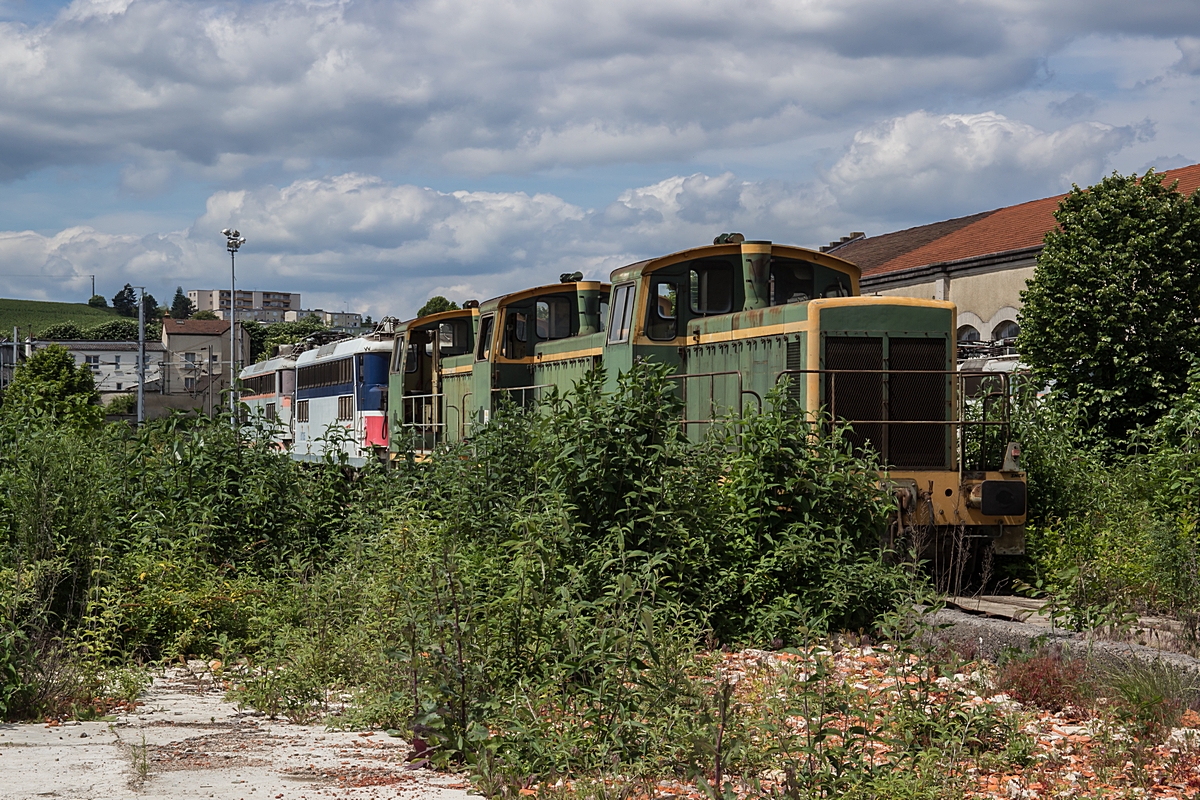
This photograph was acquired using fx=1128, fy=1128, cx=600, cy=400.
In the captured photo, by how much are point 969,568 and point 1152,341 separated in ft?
27.2

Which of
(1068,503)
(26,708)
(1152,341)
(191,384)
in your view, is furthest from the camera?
(191,384)

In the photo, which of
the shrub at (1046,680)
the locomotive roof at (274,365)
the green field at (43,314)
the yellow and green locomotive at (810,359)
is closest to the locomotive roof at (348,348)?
the locomotive roof at (274,365)

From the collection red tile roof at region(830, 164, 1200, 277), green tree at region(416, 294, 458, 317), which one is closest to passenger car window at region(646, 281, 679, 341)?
red tile roof at region(830, 164, 1200, 277)

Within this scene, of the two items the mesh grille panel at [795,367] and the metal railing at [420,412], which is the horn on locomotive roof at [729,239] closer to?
the mesh grille panel at [795,367]

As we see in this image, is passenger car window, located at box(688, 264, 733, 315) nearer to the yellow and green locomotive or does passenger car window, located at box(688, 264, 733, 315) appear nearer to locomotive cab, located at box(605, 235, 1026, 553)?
the yellow and green locomotive

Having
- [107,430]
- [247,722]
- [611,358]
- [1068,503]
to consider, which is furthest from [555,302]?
[247,722]

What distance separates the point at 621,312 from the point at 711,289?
114cm

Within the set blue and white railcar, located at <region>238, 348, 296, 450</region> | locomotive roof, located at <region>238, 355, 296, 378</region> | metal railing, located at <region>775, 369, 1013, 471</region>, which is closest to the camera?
metal railing, located at <region>775, 369, 1013, 471</region>

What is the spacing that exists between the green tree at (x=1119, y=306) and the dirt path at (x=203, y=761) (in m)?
14.0

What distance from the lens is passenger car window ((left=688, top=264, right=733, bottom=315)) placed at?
13.3 meters

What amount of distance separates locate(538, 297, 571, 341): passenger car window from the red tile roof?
13.4 m

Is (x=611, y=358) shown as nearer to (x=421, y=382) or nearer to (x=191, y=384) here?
(x=421, y=382)

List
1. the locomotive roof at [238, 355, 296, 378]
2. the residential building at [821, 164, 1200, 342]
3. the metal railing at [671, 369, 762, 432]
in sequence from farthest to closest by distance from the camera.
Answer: the locomotive roof at [238, 355, 296, 378] → the residential building at [821, 164, 1200, 342] → the metal railing at [671, 369, 762, 432]

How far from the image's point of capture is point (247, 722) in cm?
724
